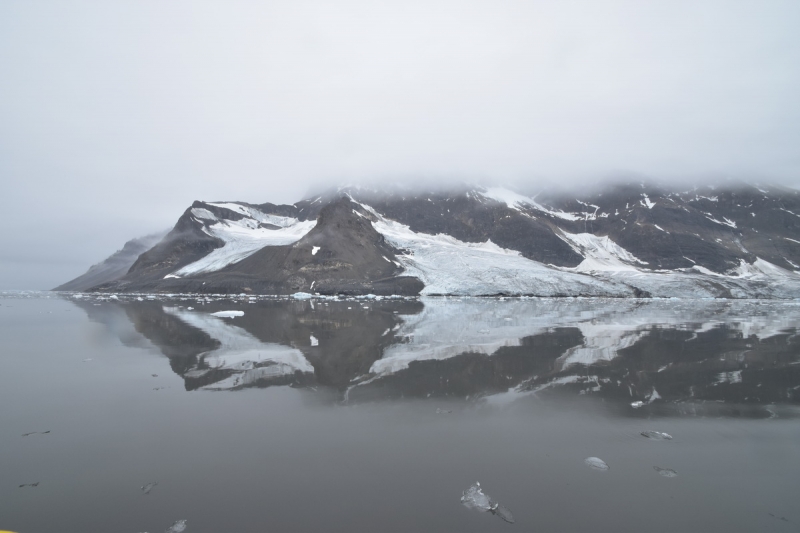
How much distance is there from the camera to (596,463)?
584 centimetres

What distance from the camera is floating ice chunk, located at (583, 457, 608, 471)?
5731 mm

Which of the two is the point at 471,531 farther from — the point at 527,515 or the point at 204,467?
the point at 204,467

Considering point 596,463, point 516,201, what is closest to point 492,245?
point 516,201

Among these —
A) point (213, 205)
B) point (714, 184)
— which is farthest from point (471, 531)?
point (714, 184)

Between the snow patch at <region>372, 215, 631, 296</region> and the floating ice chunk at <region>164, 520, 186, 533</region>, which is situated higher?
the floating ice chunk at <region>164, 520, 186, 533</region>

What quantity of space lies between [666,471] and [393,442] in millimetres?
4065

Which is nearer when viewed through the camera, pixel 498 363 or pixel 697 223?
pixel 498 363

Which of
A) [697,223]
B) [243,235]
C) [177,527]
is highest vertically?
[243,235]

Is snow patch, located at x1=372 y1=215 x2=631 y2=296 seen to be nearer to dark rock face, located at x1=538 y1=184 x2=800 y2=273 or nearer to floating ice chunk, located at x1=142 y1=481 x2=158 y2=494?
dark rock face, located at x1=538 y1=184 x2=800 y2=273

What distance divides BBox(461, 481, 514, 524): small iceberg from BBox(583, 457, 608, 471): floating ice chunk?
73.9 inches

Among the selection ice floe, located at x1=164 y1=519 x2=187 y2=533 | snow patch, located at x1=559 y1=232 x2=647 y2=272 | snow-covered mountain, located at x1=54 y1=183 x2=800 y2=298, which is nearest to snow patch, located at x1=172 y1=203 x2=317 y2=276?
snow-covered mountain, located at x1=54 y1=183 x2=800 y2=298

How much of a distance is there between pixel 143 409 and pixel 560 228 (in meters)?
176

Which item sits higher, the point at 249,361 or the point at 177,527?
the point at 177,527

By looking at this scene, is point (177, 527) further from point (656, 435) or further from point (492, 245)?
point (492, 245)
